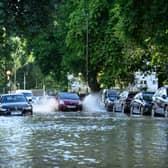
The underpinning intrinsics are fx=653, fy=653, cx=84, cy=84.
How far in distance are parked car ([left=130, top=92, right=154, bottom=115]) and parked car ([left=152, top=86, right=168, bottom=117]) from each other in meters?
2.47

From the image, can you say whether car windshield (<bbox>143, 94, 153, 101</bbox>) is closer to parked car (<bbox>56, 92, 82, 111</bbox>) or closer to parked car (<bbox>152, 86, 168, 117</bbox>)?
parked car (<bbox>152, 86, 168, 117</bbox>)

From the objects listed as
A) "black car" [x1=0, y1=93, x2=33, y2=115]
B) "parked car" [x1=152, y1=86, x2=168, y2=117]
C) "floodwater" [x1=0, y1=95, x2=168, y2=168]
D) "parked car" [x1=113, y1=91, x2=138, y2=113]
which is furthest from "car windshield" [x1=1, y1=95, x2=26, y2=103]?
"floodwater" [x1=0, y1=95, x2=168, y2=168]

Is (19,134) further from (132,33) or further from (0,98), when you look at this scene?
(0,98)

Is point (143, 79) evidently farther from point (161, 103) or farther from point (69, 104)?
point (161, 103)

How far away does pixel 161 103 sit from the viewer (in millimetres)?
33594

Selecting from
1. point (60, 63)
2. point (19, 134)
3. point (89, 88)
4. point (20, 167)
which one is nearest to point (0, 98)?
point (19, 134)

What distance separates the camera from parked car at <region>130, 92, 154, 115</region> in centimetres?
3759

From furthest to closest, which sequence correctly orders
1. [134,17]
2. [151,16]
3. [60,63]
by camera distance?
[60,63]
[134,17]
[151,16]

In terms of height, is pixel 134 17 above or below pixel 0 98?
above

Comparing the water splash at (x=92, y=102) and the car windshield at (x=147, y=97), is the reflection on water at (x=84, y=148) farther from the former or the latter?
the water splash at (x=92, y=102)

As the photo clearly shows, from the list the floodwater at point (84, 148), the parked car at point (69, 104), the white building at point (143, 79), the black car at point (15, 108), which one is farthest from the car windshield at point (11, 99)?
the white building at point (143, 79)

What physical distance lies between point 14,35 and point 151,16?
13.8 metres

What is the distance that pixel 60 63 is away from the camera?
70000 millimetres

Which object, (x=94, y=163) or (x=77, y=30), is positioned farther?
(x=77, y=30)
